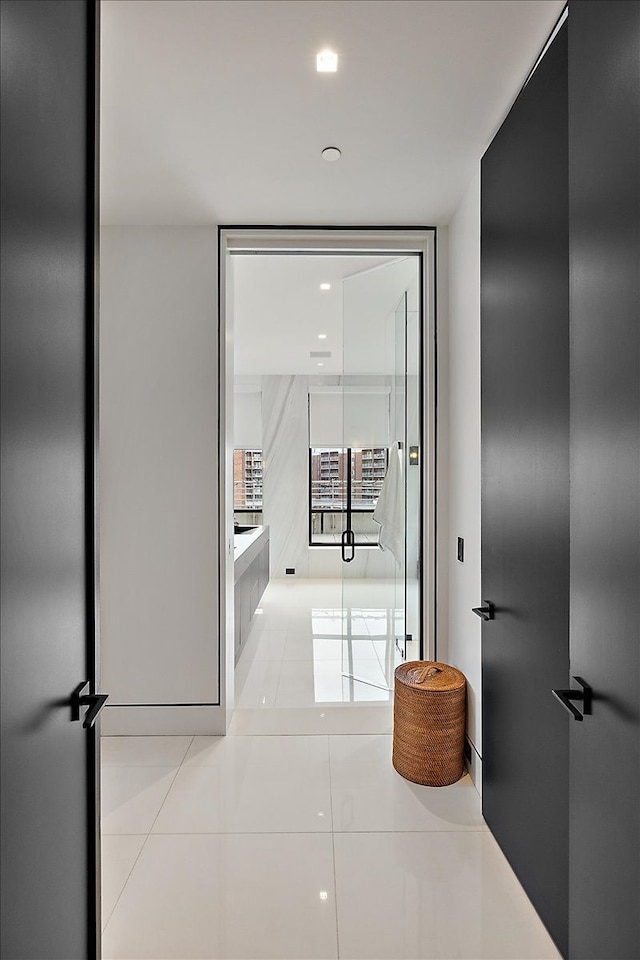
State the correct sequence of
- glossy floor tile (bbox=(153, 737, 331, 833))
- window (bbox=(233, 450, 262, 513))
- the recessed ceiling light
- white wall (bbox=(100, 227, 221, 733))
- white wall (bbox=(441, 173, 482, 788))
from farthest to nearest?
window (bbox=(233, 450, 262, 513)) < white wall (bbox=(100, 227, 221, 733)) < white wall (bbox=(441, 173, 482, 788)) < glossy floor tile (bbox=(153, 737, 331, 833)) < the recessed ceiling light

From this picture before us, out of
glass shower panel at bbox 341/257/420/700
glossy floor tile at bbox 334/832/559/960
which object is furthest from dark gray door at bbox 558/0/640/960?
glass shower panel at bbox 341/257/420/700

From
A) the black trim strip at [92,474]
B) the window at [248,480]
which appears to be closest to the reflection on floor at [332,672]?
the black trim strip at [92,474]

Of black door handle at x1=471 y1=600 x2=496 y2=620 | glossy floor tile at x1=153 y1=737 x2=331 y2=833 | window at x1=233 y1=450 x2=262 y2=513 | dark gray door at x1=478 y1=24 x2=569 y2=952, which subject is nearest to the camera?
dark gray door at x1=478 y1=24 x2=569 y2=952

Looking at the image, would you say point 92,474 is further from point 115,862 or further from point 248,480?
point 248,480

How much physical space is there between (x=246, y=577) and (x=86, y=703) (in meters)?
3.23

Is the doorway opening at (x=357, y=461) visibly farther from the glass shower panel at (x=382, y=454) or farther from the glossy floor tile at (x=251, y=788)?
the glossy floor tile at (x=251, y=788)

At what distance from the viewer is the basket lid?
8.03ft

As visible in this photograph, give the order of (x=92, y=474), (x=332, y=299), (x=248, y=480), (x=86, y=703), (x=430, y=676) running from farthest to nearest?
(x=248, y=480), (x=332, y=299), (x=430, y=676), (x=92, y=474), (x=86, y=703)

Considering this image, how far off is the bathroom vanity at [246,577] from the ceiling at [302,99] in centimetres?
208

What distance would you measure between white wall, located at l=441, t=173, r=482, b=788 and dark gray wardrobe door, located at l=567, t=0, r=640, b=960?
1.12 meters

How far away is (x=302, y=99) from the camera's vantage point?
6.21 ft

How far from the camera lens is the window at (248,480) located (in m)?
7.59

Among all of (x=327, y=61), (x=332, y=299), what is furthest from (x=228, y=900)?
(x=332, y=299)

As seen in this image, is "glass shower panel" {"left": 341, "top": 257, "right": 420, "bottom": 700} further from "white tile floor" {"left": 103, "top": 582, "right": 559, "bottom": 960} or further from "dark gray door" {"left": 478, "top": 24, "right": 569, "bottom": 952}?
"dark gray door" {"left": 478, "top": 24, "right": 569, "bottom": 952}
